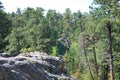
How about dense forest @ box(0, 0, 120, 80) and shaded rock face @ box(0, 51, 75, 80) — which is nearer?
shaded rock face @ box(0, 51, 75, 80)

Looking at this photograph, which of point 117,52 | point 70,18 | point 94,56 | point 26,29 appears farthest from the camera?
point 70,18

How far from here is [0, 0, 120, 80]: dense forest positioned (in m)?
26.8

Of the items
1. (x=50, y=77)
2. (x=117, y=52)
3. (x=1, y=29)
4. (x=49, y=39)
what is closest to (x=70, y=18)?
(x=49, y=39)

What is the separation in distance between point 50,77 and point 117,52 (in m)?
11.4

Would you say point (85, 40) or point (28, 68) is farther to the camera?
point (85, 40)

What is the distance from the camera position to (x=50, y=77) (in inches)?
877

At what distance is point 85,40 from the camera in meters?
50.5

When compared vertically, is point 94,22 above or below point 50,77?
above

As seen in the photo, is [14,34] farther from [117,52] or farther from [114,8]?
[114,8]

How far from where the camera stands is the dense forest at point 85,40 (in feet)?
88.1

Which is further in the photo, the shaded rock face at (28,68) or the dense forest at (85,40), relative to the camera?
the dense forest at (85,40)

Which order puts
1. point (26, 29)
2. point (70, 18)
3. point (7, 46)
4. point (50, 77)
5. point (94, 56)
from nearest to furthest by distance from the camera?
1. point (50, 77)
2. point (94, 56)
3. point (7, 46)
4. point (26, 29)
5. point (70, 18)

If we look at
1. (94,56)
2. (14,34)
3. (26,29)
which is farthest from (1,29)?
(94,56)

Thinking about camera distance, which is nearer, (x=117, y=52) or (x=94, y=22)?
(x=94, y=22)
